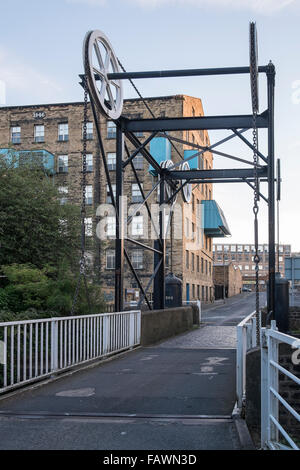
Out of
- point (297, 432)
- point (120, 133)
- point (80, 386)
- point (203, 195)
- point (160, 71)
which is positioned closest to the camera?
point (297, 432)

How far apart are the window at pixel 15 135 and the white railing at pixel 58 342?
3812 centimetres

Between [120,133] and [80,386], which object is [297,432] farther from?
[120,133]

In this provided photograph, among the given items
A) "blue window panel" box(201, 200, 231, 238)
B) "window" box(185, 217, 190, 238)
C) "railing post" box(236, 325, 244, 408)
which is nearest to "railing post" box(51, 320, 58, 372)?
"railing post" box(236, 325, 244, 408)

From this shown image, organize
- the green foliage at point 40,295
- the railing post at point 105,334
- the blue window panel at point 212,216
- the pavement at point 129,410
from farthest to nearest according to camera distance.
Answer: the blue window panel at point 212,216 → the green foliage at point 40,295 → the railing post at point 105,334 → the pavement at point 129,410

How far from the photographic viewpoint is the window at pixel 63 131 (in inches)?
1937

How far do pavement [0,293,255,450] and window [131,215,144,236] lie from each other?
35668mm

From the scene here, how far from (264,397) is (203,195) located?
175ft

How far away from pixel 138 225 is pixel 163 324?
29.4 meters

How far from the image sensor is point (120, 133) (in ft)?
51.5

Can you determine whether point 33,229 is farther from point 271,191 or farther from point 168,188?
point 271,191

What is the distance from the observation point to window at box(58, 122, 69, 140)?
49.2 meters

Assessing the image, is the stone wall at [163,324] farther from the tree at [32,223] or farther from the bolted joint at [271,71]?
the bolted joint at [271,71]

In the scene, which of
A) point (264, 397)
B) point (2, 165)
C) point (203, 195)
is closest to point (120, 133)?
point (2, 165)

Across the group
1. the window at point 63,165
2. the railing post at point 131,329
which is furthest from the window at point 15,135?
the railing post at point 131,329
